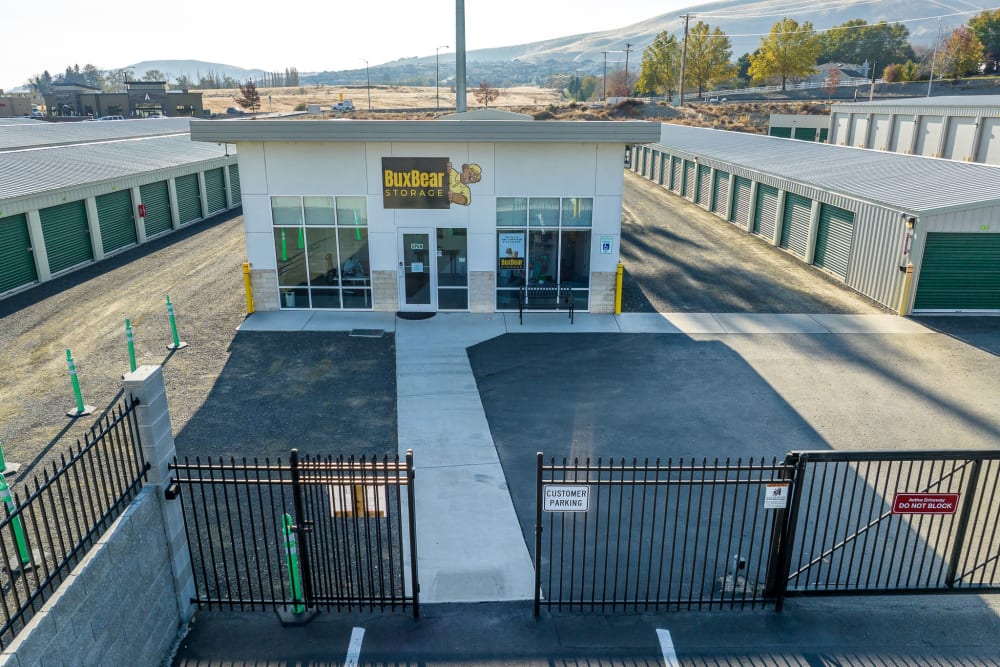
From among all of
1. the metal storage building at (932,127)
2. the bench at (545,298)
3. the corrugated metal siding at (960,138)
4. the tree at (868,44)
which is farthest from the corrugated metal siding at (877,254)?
the tree at (868,44)

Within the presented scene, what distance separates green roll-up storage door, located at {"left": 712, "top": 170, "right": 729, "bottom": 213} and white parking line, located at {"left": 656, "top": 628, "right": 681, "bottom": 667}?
28.6 meters

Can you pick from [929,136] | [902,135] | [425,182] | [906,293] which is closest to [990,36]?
[902,135]

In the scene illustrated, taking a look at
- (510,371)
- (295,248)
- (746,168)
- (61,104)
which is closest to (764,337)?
(510,371)

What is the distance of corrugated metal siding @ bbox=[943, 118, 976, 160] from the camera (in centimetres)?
3778

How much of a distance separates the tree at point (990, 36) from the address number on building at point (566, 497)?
12667 centimetres

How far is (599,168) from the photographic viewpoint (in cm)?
1862

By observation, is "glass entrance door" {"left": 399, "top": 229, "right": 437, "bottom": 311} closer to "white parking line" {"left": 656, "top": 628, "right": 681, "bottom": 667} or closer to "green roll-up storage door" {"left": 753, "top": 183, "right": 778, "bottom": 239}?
"white parking line" {"left": 656, "top": 628, "right": 681, "bottom": 667}

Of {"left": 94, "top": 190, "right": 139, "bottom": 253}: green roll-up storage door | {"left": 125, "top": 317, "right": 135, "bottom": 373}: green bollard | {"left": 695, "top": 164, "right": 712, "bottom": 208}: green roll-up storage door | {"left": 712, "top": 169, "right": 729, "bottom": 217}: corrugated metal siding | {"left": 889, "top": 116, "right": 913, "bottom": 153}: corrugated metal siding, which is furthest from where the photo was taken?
{"left": 889, "top": 116, "right": 913, "bottom": 153}: corrugated metal siding

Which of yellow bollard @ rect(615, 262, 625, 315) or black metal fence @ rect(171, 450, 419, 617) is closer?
black metal fence @ rect(171, 450, 419, 617)

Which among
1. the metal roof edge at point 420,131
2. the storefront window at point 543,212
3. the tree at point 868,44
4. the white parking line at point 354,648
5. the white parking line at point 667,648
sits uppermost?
the tree at point 868,44

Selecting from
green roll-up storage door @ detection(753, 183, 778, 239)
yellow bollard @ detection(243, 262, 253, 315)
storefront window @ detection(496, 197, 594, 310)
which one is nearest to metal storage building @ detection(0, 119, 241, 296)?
yellow bollard @ detection(243, 262, 253, 315)

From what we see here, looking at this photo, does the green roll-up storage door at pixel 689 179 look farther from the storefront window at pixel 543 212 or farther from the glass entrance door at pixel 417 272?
the glass entrance door at pixel 417 272

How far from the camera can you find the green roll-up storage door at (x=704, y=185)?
118 feet

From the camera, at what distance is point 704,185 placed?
3691 centimetres
